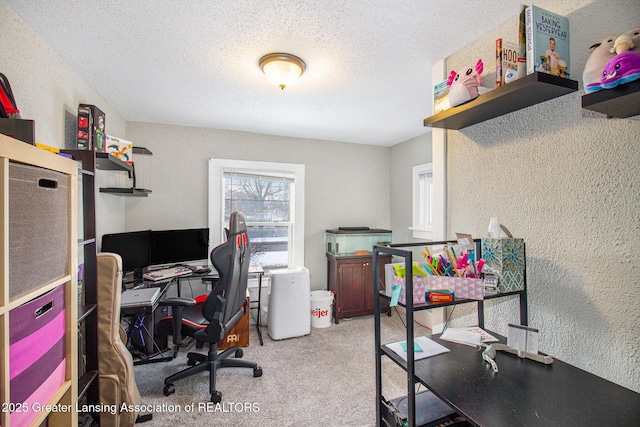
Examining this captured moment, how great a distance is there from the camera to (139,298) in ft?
7.36

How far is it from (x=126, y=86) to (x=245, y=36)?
1.36 m

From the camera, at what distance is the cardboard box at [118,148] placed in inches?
93.2

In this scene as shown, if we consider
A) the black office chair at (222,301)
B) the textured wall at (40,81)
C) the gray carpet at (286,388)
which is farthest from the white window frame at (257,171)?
the textured wall at (40,81)

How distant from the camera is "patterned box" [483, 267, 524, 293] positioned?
125cm

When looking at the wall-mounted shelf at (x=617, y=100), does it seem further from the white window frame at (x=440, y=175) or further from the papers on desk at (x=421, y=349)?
the papers on desk at (x=421, y=349)

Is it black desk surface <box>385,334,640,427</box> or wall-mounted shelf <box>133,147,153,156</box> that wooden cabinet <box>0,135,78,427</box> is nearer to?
black desk surface <box>385,334,640,427</box>

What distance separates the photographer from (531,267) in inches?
54.3

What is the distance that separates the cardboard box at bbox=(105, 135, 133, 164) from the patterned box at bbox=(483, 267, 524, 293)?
279 centimetres

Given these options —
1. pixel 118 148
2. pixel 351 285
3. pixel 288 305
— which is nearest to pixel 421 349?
pixel 288 305

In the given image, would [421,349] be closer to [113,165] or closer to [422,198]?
[113,165]

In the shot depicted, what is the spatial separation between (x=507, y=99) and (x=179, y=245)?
3.20 meters

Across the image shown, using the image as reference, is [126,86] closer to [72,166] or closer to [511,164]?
[72,166]

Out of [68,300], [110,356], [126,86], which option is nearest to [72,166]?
[68,300]

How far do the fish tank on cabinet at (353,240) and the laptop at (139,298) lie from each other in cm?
212
